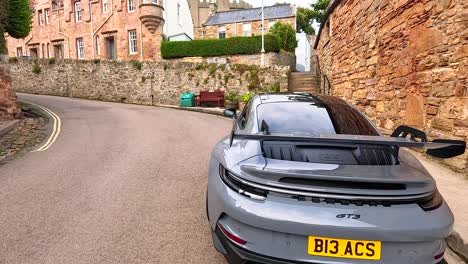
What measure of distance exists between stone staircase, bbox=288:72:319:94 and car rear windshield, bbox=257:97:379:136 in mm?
14824

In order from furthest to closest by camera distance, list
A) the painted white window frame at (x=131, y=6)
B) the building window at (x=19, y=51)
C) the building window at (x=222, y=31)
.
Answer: the building window at (x=19, y=51) → the building window at (x=222, y=31) → the painted white window frame at (x=131, y=6)

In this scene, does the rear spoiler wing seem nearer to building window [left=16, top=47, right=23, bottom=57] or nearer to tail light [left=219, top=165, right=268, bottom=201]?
tail light [left=219, top=165, right=268, bottom=201]

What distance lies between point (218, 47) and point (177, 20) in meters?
7.47

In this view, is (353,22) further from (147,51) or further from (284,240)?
(147,51)

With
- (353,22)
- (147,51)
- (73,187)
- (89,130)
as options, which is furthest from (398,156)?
(147,51)

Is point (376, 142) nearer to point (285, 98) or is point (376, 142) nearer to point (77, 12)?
point (285, 98)

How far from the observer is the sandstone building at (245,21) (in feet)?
111

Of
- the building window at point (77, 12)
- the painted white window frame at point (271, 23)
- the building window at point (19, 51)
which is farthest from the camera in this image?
the building window at point (19, 51)

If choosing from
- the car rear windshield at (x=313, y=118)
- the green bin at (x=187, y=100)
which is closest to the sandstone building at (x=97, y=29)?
the green bin at (x=187, y=100)

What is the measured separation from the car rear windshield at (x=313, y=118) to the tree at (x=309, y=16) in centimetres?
4038

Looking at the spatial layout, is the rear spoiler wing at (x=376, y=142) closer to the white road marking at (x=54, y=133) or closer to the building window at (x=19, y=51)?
the white road marking at (x=54, y=133)

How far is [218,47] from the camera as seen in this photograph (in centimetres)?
2770

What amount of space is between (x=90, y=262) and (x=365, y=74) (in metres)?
8.03

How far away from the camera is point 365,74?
866 centimetres
